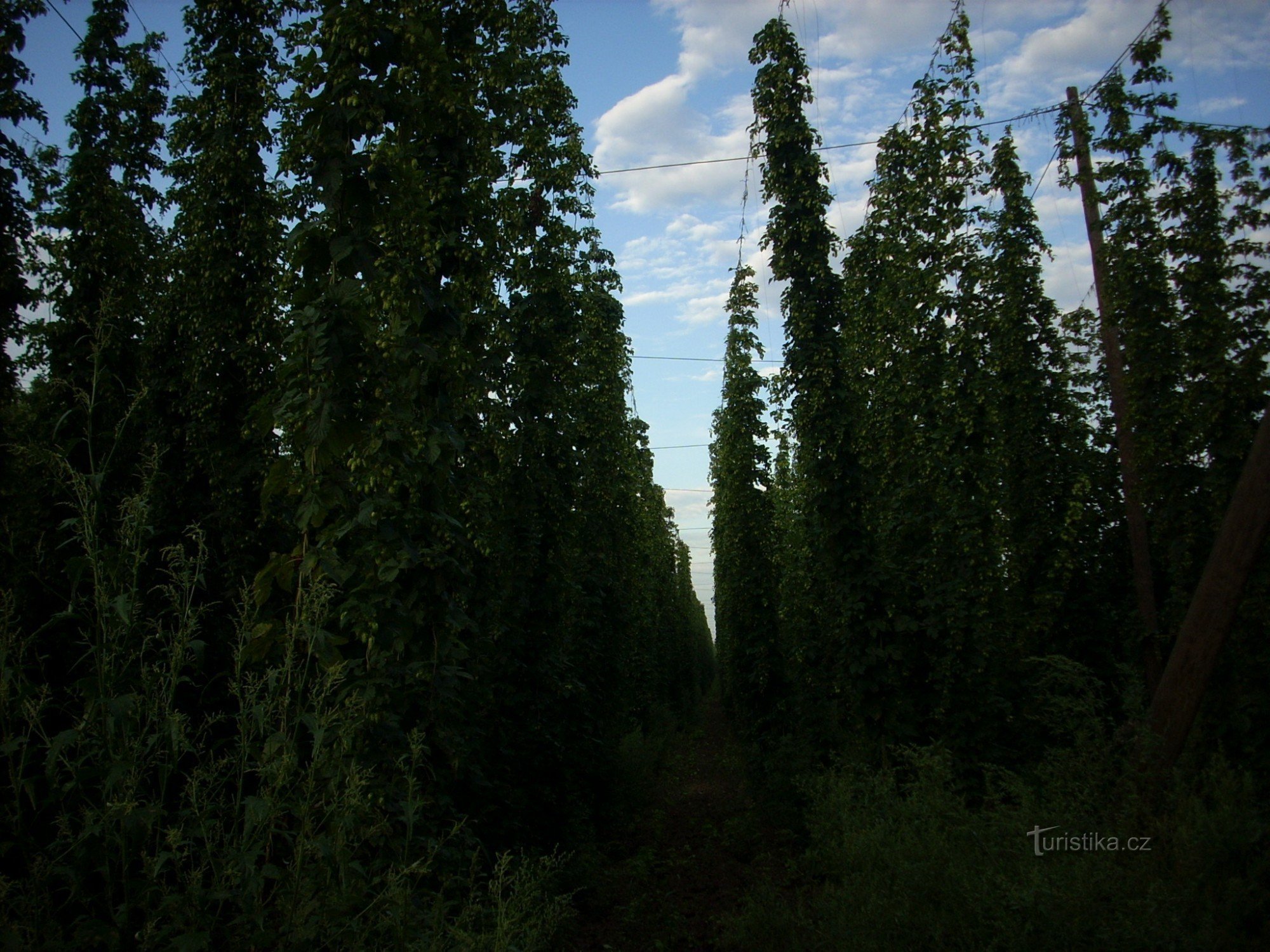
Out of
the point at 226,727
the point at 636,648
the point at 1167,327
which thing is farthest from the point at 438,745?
the point at 636,648

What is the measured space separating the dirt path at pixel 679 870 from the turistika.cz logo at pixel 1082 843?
3087 mm

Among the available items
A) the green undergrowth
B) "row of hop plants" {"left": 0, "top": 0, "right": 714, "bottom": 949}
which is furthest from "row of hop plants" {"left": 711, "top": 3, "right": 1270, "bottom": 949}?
"row of hop plants" {"left": 0, "top": 0, "right": 714, "bottom": 949}

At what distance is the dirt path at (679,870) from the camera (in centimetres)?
771

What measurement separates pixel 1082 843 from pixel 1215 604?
92.6 inches

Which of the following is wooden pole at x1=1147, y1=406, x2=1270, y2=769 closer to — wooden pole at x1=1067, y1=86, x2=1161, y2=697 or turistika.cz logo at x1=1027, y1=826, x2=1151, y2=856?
turistika.cz logo at x1=1027, y1=826, x2=1151, y2=856

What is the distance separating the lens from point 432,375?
5387 mm

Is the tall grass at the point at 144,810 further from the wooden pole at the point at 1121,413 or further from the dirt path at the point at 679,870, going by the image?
the wooden pole at the point at 1121,413

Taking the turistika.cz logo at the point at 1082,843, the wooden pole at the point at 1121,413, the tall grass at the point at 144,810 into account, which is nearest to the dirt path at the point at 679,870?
the turistika.cz logo at the point at 1082,843

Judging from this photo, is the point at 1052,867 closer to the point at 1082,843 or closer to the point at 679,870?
the point at 1082,843

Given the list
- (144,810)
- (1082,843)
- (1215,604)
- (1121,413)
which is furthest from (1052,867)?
(1121,413)

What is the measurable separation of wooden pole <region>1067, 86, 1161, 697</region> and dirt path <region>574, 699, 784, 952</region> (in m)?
6.93

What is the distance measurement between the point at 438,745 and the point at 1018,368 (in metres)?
12.7

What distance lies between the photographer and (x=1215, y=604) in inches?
243

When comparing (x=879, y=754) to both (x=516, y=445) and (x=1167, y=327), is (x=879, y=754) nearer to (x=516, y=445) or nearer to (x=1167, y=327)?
(x=516, y=445)
